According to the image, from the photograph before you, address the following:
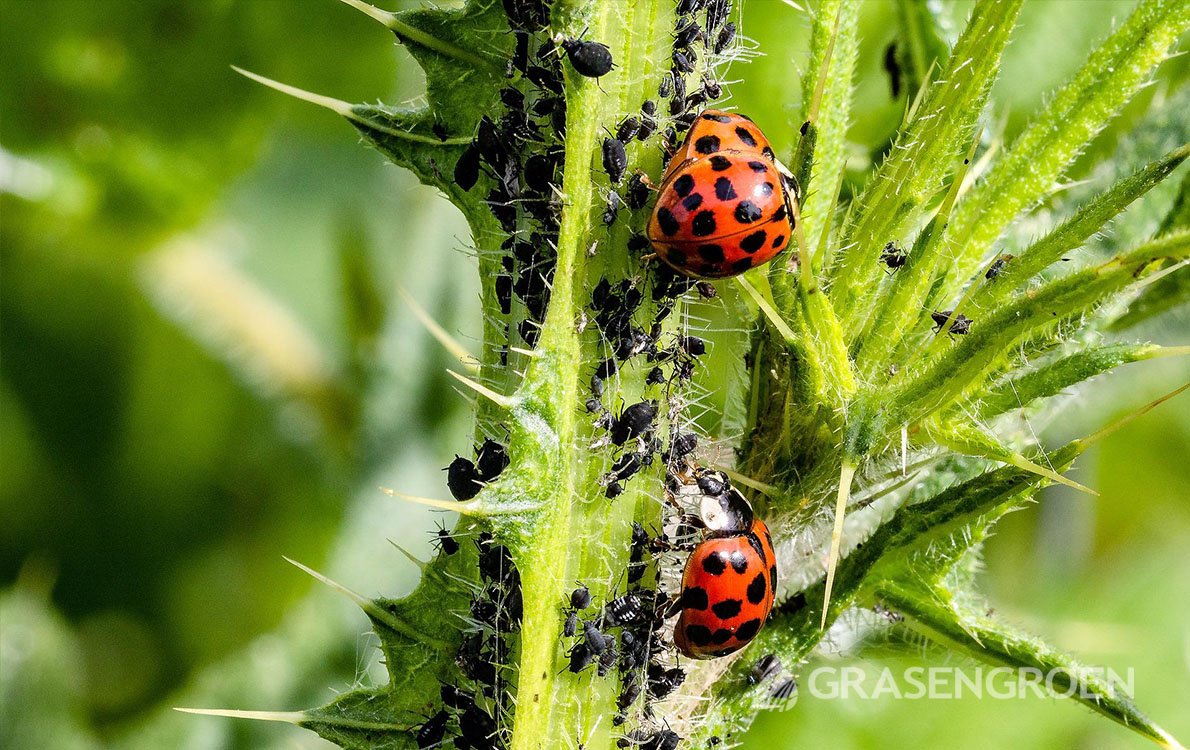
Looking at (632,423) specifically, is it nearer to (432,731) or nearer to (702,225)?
(702,225)

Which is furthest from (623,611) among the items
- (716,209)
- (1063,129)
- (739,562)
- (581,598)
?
(1063,129)

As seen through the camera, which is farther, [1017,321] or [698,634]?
[698,634]

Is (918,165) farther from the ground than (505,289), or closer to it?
farther from the ground

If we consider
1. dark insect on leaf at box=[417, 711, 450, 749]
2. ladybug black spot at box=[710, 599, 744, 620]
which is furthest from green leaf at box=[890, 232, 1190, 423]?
dark insect on leaf at box=[417, 711, 450, 749]

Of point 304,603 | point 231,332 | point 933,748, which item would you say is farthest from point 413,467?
point 933,748

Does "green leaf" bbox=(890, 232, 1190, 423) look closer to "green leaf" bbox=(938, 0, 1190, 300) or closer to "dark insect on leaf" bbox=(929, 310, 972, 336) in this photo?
"dark insect on leaf" bbox=(929, 310, 972, 336)

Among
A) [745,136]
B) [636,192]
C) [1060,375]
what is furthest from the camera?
[745,136]

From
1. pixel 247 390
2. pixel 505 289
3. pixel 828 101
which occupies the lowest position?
pixel 247 390
